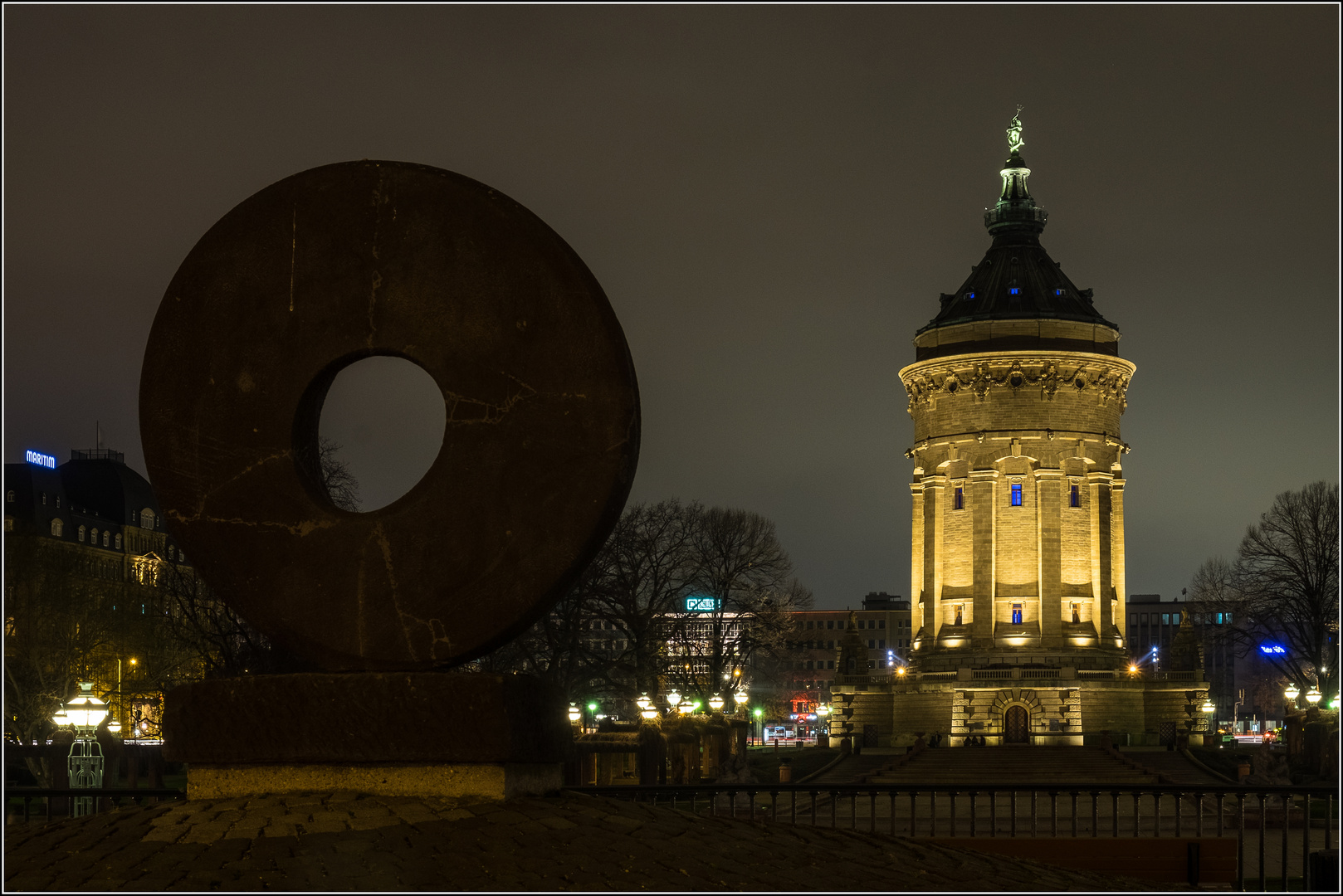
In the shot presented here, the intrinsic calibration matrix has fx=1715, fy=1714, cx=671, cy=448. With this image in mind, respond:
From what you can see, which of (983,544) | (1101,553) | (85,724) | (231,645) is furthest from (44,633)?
(1101,553)

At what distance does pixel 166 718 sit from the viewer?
12273mm

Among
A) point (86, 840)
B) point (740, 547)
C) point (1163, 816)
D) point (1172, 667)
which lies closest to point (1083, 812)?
point (1163, 816)

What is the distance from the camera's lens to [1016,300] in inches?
2645

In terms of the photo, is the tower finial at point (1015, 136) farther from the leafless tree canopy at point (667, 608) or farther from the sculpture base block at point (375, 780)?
the sculpture base block at point (375, 780)

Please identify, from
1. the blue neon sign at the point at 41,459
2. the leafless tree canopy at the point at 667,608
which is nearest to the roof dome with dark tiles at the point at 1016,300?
the leafless tree canopy at the point at 667,608

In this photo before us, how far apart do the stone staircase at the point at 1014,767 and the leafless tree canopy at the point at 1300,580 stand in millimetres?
7326

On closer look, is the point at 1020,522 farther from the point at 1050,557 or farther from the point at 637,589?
the point at 637,589

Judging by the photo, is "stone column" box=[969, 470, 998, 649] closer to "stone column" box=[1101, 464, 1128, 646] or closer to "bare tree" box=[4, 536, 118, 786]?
"stone column" box=[1101, 464, 1128, 646]

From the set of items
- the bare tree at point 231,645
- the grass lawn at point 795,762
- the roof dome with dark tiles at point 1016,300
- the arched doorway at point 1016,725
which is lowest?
the grass lawn at point 795,762

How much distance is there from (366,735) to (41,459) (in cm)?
8923

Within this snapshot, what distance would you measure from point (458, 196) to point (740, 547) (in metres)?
50.9

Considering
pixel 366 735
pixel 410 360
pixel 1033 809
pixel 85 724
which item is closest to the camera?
pixel 366 735

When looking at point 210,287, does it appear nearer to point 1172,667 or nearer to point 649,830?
point 649,830

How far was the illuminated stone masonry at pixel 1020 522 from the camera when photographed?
6494cm
